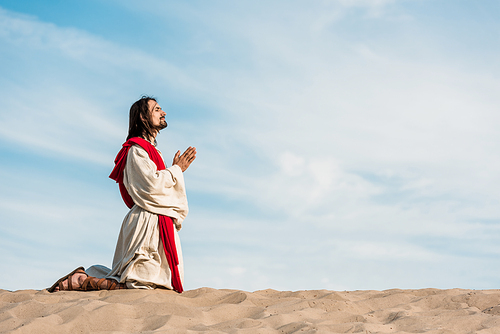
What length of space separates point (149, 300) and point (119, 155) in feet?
6.43

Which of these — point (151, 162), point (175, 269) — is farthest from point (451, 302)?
point (151, 162)

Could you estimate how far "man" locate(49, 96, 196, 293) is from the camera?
17.6 ft

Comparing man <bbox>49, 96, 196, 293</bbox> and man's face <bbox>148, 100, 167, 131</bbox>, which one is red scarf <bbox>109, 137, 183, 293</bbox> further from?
man's face <bbox>148, 100, 167, 131</bbox>

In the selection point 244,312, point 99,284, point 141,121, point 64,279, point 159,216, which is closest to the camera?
point 244,312

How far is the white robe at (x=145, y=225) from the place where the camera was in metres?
5.35

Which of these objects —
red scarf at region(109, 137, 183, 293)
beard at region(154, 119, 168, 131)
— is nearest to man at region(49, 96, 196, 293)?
red scarf at region(109, 137, 183, 293)

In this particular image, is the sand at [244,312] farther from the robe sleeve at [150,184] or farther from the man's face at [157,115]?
the man's face at [157,115]

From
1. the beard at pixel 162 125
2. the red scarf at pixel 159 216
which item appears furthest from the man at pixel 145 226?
the beard at pixel 162 125

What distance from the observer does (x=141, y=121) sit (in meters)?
5.95

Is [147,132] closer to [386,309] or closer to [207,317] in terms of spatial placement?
[207,317]

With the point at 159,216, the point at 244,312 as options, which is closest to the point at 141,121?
the point at 159,216

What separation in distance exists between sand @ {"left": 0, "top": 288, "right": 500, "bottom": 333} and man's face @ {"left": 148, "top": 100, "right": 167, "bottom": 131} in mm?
2085

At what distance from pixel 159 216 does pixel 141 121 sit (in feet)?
4.13

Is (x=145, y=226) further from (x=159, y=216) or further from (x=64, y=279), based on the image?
(x=64, y=279)
